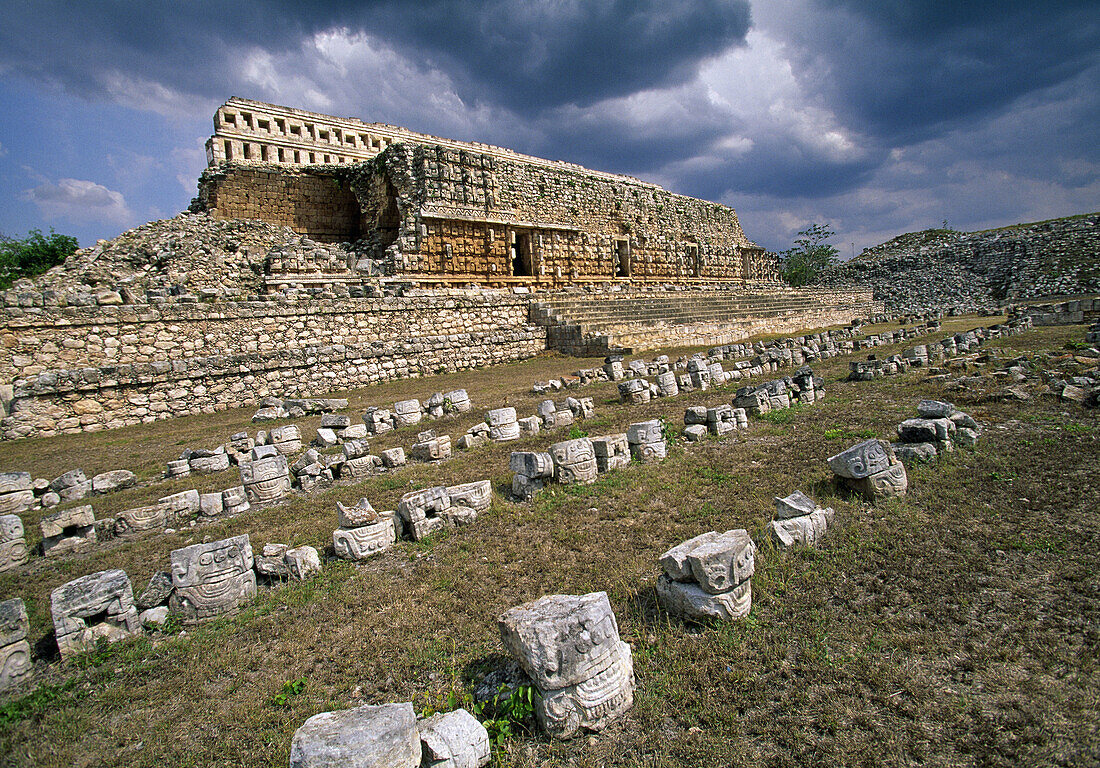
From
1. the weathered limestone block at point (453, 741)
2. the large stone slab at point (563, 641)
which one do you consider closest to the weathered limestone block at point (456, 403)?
the large stone slab at point (563, 641)

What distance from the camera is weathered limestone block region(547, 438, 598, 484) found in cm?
607

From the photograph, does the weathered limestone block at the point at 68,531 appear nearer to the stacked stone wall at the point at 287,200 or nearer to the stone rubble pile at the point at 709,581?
the stone rubble pile at the point at 709,581

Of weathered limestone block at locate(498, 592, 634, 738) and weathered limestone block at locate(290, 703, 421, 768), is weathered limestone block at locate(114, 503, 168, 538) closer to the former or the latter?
weathered limestone block at locate(290, 703, 421, 768)

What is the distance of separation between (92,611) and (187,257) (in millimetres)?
16434

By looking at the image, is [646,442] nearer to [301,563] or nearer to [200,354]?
[301,563]

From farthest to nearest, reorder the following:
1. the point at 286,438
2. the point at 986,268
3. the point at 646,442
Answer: the point at 986,268, the point at 286,438, the point at 646,442

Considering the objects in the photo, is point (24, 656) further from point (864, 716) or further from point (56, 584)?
point (864, 716)

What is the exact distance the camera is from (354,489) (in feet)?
21.4

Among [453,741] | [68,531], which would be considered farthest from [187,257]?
[453,741]

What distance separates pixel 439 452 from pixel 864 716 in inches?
235

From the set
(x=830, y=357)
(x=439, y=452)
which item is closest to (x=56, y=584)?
(x=439, y=452)

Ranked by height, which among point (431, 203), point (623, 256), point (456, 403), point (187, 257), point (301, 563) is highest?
point (431, 203)

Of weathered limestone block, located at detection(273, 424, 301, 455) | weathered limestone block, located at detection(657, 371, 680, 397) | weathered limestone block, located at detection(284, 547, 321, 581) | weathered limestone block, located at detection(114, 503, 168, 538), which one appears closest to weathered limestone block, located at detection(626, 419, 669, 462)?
weathered limestone block, located at detection(657, 371, 680, 397)

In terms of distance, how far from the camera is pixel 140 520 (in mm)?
5738
